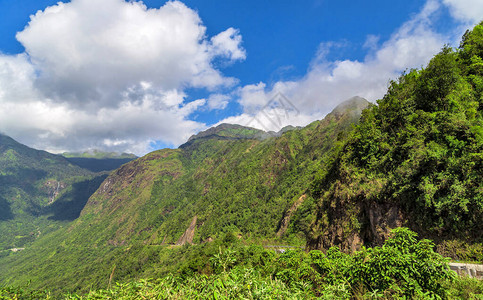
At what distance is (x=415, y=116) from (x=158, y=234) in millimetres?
214960

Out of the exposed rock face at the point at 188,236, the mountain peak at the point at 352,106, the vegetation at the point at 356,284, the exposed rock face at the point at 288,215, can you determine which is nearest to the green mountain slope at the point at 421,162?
the vegetation at the point at 356,284

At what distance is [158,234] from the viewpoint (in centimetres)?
19712

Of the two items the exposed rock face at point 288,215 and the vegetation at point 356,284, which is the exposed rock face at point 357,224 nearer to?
the vegetation at point 356,284

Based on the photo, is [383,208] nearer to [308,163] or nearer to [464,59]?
[464,59]

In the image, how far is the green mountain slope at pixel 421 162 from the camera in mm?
16094

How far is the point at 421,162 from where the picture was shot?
1883 centimetres

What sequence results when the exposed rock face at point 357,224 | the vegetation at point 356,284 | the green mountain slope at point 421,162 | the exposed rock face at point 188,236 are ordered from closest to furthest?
the vegetation at point 356,284, the green mountain slope at point 421,162, the exposed rock face at point 357,224, the exposed rock face at point 188,236

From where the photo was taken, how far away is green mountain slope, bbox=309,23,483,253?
52.8ft

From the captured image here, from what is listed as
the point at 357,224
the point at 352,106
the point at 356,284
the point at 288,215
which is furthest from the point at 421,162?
the point at 352,106

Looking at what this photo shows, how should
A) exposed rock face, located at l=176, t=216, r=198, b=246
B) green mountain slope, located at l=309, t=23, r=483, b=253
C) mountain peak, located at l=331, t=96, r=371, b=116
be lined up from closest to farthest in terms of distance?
green mountain slope, located at l=309, t=23, r=483, b=253
mountain peak, located at l=331, t=96, r=371, b=116
exposed rock face, located at l=176, t=216, r=198, b=246

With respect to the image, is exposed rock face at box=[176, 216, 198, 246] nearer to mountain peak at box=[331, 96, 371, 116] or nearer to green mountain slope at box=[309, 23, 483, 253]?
mountain peak at box=[331, 96, 371, 116]

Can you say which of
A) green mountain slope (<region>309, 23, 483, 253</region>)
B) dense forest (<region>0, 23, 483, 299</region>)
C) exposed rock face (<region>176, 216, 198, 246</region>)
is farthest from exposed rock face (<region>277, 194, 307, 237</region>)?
exposed rock face (<region>176, 216, 198, 246</region>)

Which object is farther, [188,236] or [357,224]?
[188,236]

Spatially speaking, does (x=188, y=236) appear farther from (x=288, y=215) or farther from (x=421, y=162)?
(x=421, y=162)
